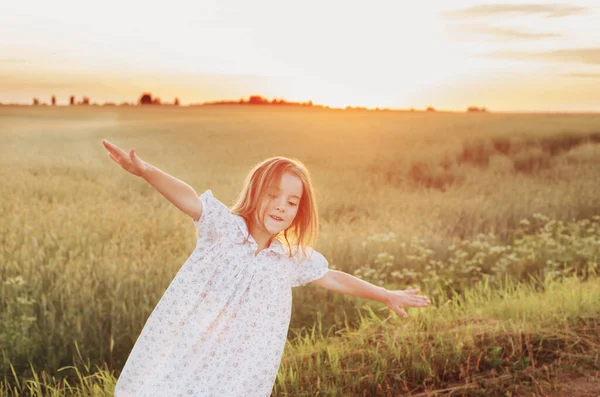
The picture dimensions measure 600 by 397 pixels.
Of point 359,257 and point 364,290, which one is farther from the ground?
point 364,290

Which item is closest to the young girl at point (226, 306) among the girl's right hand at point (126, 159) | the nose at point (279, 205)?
the nose at point (279, 205)

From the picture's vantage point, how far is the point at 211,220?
2.51 metres

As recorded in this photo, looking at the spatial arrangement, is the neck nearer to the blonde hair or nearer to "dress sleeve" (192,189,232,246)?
the blonde hair

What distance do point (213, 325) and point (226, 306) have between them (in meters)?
0.09

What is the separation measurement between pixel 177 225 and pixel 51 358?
2.61 m

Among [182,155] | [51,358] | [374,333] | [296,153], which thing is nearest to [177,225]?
[51,358]

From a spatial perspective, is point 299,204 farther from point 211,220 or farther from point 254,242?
point 211,220

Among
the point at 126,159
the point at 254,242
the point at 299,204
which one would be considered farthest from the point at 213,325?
the point at 126,159

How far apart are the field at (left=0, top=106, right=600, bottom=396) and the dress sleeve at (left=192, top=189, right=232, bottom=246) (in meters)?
1.08

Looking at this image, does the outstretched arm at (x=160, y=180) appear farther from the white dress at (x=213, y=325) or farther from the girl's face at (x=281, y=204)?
the girl's face at (x=281, y=204)

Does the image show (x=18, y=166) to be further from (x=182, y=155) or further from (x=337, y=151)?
(x=337, y=151)

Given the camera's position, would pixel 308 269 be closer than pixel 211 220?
No

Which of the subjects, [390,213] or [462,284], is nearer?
[462,284]

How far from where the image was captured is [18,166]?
8.07m
